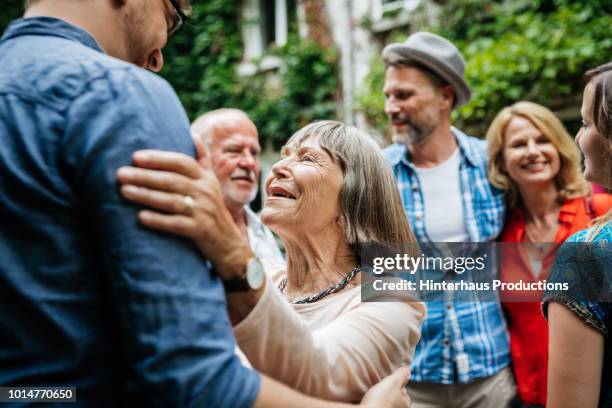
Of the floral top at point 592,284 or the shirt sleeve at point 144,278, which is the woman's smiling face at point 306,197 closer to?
the floral top at point 592,284

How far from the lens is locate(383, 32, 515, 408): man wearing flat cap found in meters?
3.18

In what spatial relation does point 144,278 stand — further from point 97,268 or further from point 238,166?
point 238,166

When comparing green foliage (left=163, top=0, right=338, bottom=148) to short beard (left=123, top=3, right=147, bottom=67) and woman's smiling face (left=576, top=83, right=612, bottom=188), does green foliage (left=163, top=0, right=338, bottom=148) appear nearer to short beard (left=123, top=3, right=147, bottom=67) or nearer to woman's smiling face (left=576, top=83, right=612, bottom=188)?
woman's smiling face (left=576, top=83, right=612, bottom=188)

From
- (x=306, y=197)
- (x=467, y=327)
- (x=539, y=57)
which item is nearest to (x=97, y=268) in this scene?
(x=306, y=197)

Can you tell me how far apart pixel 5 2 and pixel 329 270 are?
9.62 m

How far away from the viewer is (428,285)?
3193 millimetres

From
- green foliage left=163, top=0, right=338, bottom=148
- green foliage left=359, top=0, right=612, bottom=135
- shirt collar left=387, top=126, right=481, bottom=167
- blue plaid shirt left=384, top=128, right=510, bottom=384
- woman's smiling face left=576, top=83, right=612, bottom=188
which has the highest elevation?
green foliage left=163, top=0, right=338, bottom=148

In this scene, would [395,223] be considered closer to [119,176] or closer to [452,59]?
[119,176]

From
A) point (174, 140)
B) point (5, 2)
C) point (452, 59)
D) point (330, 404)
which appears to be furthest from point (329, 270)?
point (5, 2)

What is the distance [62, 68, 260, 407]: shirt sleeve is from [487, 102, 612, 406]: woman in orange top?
2432mm

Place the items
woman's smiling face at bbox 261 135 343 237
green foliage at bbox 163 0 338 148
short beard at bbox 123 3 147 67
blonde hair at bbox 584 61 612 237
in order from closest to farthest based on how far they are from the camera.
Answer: short beard at bbox 123 3 147 67, blonde hair at bbox 584 61 612 237, woman's smiling face at bbox 261 135 343 237, green foliage at bbox 163 0 338 148

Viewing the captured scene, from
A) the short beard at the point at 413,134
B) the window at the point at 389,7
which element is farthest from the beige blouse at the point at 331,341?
the window at the point at 389,7

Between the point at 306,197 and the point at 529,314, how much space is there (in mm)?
1681

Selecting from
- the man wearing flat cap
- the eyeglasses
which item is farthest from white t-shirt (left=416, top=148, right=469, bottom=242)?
the eyeglasses
